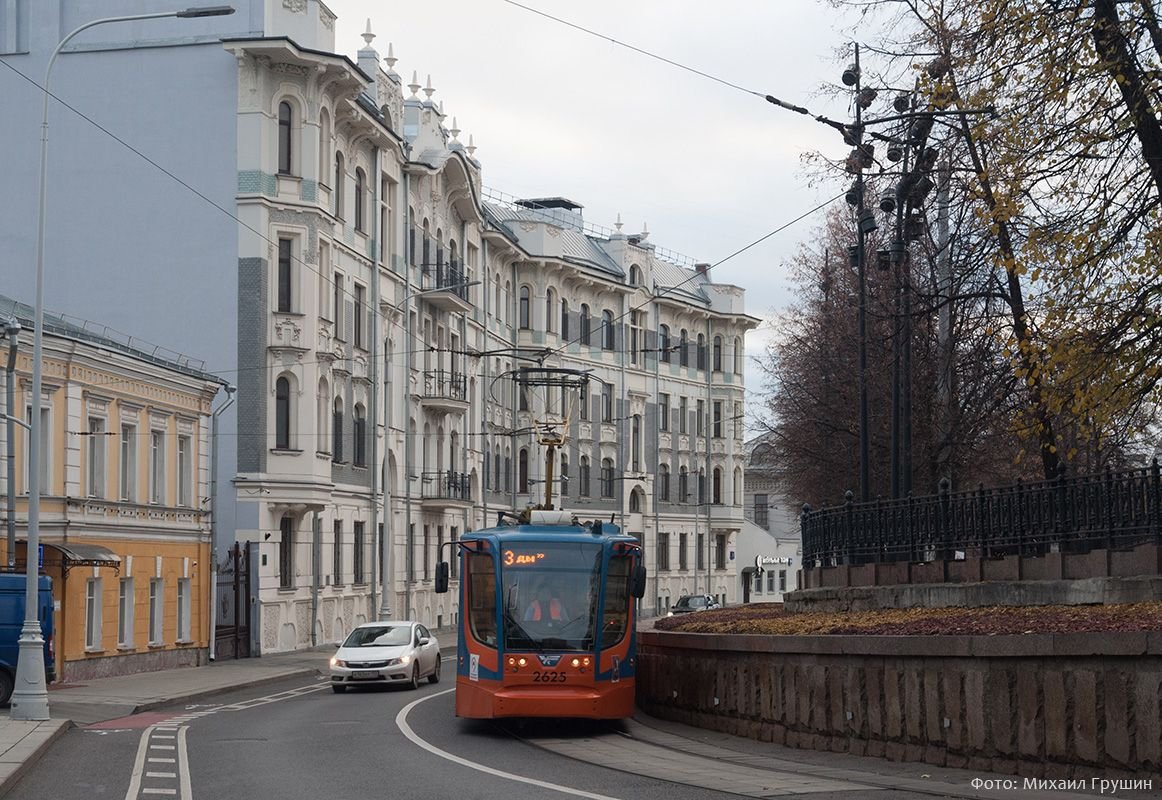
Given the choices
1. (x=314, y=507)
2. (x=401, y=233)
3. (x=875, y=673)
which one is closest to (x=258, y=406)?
(x=314, y=507)

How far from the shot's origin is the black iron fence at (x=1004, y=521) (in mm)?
17984

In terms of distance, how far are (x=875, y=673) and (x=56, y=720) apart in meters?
12.4

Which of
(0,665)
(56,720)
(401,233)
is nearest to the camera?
(56,720)

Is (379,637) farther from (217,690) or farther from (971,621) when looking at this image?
(971,621)

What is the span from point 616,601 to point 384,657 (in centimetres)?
1219

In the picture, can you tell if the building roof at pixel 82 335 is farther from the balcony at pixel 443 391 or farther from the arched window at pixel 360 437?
the balcony at pixel 443 391

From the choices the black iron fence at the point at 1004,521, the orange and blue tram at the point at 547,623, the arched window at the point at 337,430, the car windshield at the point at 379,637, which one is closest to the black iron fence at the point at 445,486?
the arched window at the point at 337,430

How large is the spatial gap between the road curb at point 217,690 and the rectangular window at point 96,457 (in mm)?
5006

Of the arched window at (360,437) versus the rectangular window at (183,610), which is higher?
the arched window at (360,437)

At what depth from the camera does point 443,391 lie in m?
60.1

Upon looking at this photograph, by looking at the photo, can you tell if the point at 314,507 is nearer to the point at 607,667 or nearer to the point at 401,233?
the point at 401,233

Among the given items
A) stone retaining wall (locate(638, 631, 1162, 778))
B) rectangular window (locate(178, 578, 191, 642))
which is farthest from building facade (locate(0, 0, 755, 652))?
stone retaining wall (locate(638, 631, 1162, 778))

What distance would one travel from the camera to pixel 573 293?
7581 cm

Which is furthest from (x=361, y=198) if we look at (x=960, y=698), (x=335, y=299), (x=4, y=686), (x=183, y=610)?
(x=960, y=698)
